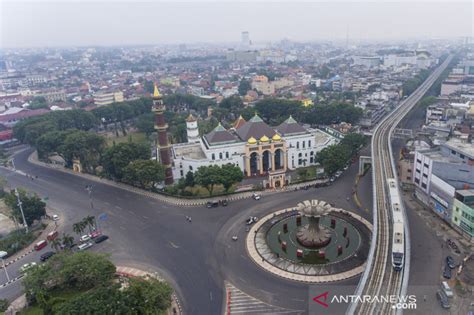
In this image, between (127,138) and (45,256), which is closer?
(45,256)

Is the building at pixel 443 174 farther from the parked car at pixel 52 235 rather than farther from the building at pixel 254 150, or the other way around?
the parked car at pixel 52 235

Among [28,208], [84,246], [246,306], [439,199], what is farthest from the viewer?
[28,208]

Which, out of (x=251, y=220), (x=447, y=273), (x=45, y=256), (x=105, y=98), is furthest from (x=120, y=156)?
(x=105, y=98)

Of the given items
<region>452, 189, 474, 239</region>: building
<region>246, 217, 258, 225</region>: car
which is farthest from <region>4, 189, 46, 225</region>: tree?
<region>452, 189, 474, 239</region>: building

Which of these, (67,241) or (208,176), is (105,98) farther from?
(67,241)

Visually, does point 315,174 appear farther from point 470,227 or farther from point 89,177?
point 89,177

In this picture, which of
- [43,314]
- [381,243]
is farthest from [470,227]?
→ [43,314]

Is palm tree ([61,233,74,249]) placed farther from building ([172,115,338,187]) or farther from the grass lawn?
the grass lawn
